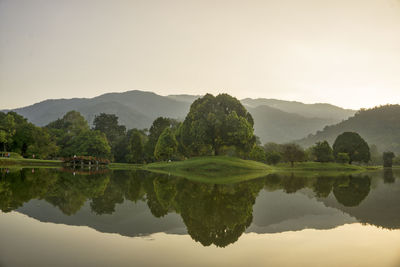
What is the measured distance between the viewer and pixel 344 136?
315 ft

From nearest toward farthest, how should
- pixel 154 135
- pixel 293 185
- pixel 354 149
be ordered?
pixel 293 185
pixel 154 135
pixel 354 149

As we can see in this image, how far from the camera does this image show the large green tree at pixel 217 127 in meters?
62.8

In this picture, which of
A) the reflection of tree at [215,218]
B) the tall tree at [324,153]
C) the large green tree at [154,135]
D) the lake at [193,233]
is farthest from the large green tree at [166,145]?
the lake at [193,233]

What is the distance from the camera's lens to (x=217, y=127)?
6288 centimetres

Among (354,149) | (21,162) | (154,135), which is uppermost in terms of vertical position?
(154,135)

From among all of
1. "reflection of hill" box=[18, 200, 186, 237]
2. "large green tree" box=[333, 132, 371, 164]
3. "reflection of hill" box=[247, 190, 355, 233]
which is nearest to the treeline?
"large green tree" box=[333, 132, 371, 164]

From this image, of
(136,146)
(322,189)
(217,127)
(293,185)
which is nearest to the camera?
(322,189)

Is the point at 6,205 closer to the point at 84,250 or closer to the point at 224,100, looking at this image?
the point at 84,250

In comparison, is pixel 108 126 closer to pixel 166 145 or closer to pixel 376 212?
pixel 166 145

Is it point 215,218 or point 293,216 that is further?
point 293,216

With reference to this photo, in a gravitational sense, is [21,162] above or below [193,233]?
below

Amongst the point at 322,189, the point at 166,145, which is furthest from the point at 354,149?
the point at 322,189

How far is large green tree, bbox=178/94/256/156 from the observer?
62.8 meters

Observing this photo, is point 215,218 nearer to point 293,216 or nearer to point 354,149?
point 293,216
